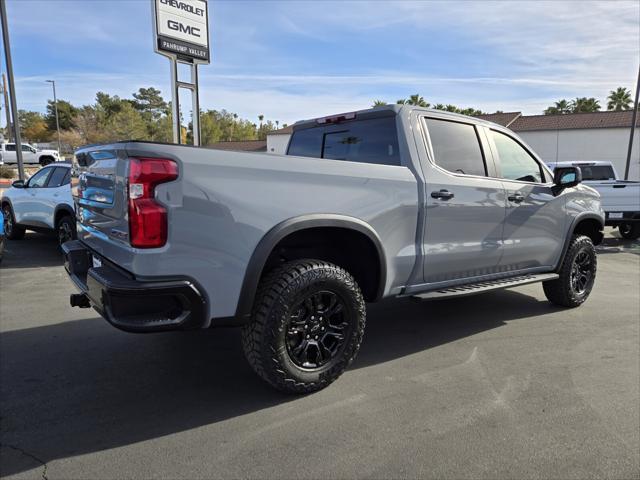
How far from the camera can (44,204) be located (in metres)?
8.29

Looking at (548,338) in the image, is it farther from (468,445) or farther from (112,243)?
(112,243)

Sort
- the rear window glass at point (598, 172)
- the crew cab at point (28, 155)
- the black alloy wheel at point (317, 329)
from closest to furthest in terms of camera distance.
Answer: the black alloy wheel at point (317, 329)
the rear window glass at point (598, 172)
the crew cab at point (28, 155)

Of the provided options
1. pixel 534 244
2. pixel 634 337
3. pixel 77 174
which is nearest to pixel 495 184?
pixel 534 244

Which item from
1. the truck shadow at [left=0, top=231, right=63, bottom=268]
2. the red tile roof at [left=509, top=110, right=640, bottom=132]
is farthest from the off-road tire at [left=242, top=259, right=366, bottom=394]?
the red tile roof at [left=509, top=110, right=640, bottom=132]

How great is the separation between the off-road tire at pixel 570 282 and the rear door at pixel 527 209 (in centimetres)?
24

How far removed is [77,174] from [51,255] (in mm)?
5674

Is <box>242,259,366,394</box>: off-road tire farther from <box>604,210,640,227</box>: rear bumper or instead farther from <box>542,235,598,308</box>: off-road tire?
<box>604,210,640,227</box>: rear bumper

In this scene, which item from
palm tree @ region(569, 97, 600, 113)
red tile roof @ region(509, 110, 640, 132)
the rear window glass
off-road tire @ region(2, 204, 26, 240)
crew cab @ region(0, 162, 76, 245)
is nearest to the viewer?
crew cab @ region(0, 162, 76, 245)

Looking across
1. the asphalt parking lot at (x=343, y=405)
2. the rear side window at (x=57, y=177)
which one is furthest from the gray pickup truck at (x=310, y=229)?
the rear side window at (x=57, y=177)

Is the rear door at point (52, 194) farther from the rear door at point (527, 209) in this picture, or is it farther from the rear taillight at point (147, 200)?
the rear door at point (527, 209)

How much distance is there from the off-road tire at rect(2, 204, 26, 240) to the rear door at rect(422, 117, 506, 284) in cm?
855

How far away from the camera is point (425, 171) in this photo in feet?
12.1

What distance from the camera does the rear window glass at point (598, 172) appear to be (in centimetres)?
1276

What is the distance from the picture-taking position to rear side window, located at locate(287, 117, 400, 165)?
12.6 ft
